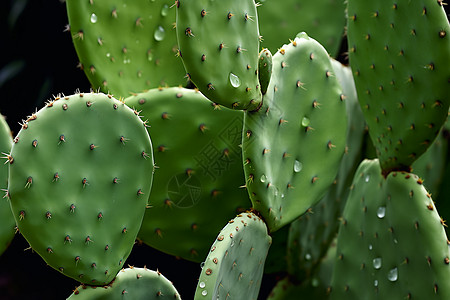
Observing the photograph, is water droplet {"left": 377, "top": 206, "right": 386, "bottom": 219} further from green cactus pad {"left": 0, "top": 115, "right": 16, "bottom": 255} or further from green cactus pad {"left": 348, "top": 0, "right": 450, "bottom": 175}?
green cactus pad {"left": 0, "top": 115, "right": 16, "bottom": 255}

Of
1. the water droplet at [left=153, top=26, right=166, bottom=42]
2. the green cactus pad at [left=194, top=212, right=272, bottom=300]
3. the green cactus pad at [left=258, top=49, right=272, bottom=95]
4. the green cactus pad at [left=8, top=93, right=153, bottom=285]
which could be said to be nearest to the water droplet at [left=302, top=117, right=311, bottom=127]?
the green cactus pad at [left=258, top=49, right=272, bottom=95]

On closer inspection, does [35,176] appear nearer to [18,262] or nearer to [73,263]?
[73,263]

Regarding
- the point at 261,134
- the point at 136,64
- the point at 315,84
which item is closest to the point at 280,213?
the point at 261,134

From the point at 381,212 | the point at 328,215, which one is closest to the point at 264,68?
the point at 381,212

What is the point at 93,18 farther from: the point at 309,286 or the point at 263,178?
the point at 309,286

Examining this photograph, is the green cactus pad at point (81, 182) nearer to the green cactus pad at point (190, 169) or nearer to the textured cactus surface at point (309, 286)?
the green cactus pad at point (190, 169)

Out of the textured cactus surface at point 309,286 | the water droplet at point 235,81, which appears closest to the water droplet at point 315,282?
the textured cactus surface at point 309,286
